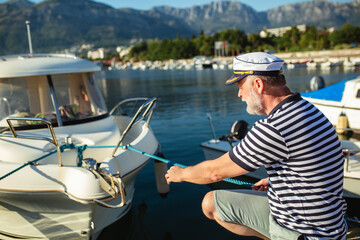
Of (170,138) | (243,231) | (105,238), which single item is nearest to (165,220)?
(105,238)

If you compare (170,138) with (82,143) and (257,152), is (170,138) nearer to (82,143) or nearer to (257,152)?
(82,143)

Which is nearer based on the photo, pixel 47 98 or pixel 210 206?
pixel 210 206

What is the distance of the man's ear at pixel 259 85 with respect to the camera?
2320mm

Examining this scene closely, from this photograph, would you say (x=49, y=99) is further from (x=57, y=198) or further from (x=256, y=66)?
(x=256, y=66)

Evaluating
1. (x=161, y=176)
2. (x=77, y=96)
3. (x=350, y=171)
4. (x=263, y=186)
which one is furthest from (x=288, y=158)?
(x=77, y=96)

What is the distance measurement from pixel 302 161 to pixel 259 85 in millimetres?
643

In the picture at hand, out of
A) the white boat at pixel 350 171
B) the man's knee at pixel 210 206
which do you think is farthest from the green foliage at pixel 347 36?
the man's knee at pixel 210 206

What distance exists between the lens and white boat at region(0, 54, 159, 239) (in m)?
4.20

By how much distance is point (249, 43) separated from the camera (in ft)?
419

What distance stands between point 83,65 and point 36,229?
11.2ft

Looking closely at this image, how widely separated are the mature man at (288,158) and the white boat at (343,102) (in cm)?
1018

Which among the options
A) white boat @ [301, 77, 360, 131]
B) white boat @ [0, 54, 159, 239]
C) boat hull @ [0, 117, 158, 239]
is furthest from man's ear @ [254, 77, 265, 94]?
white boat @ [301, 77, 360, 131]

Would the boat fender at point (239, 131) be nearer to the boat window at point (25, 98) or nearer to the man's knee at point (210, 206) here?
the boat window at point (25, 98)

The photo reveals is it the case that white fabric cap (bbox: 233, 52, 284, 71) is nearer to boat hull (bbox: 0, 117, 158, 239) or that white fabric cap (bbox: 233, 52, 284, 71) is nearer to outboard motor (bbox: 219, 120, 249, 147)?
boat hull (bbox: 0, 117, 158, 239)
